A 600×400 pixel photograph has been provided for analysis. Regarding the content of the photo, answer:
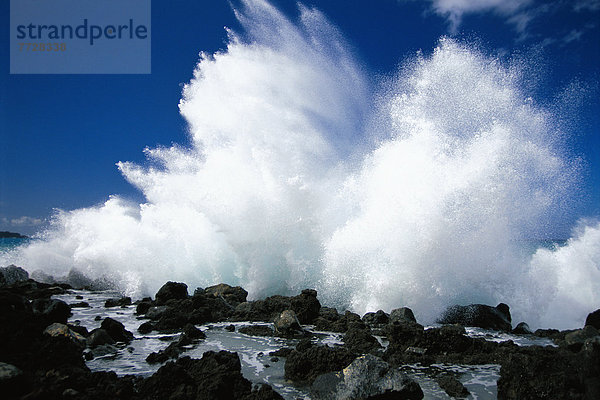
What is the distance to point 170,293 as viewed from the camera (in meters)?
15.3

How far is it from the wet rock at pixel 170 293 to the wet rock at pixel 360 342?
8.74 m

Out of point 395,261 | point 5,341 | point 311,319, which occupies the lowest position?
point 311,319

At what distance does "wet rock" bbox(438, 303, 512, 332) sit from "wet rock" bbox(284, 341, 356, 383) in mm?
8108

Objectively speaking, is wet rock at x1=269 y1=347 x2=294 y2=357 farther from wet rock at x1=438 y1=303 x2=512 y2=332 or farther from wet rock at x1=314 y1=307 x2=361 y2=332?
wet rock at x1=438 y1=303 x2=512 y2=332

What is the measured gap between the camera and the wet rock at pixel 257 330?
10.8m

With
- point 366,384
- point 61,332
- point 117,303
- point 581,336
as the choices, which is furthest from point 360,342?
point 117,303

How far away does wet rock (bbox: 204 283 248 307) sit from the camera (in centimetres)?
1590

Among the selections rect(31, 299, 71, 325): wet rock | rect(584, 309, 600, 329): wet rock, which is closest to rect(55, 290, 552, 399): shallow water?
rect(31, 299, 71, 325): wet rock

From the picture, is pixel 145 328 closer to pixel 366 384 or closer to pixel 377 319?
pixel 377 319

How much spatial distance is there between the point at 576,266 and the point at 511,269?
475cm

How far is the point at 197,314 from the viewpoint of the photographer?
41.5ft

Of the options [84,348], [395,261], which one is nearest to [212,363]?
[84,348]

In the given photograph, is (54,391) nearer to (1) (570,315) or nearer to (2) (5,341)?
(2) (5,341)

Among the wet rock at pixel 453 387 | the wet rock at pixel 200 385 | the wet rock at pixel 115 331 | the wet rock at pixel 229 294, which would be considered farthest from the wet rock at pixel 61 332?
the wet rock at pixel 453 387
